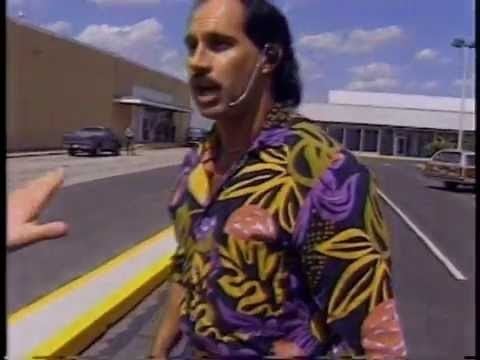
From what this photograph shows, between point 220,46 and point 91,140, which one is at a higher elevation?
point 220,46

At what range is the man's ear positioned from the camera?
1.21m

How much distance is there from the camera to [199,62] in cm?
118

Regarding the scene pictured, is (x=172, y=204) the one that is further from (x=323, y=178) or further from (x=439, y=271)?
(x=439, y=271)

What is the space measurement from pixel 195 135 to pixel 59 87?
0.40 metres

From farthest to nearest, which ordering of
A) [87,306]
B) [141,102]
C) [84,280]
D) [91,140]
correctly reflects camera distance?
[84,280]
[87,306]
[141,102]
[91,140]

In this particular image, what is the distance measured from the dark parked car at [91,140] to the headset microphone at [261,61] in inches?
15.7

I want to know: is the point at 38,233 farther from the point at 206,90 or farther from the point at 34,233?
the point at 206,90

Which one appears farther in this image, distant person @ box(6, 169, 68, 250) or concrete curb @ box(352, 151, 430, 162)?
concrete curb @ box(352, 151, 430, 162)

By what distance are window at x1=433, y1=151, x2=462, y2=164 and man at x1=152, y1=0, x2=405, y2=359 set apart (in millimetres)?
377

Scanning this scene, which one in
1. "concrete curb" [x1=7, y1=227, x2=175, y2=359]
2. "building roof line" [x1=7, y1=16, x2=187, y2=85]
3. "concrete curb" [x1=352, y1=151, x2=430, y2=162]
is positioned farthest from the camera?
"concrete curb" [x1=7, y1=227, x2=175, y2=359]

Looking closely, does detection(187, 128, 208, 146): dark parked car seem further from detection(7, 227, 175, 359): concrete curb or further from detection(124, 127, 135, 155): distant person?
detection(7, 227, 175, 359): concrete curb

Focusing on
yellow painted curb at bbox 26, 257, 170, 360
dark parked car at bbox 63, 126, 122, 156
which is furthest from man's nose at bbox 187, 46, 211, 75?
yellow painted curb at bbox 26, 257, 170, 360

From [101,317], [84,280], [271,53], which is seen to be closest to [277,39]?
[271,53]

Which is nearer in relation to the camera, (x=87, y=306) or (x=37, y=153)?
(x=37, y=153)
